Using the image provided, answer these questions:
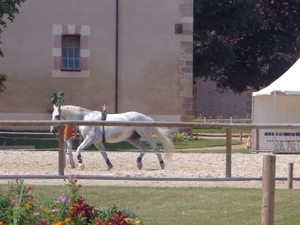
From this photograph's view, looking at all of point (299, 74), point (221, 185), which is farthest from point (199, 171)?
point (299, 74)

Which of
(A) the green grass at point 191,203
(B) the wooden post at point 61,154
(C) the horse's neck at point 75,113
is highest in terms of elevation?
(C) the horse's neck at point 75,113

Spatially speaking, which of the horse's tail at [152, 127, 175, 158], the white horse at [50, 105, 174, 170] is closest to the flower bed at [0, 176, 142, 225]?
the horse's tail at [152, 127, 175, 158]

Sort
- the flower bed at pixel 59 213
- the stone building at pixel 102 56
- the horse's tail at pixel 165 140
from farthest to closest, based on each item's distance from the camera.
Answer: the stone building at pixel 102 56
the horse's tail at pixel 165 140
the flower bed at pixel 59 213

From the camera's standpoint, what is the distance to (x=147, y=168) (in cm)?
1304

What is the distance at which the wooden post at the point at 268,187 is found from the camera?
601 cm

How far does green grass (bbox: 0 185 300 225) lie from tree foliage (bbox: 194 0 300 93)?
66.6ft

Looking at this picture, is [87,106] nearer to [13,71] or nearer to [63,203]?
[13,71]

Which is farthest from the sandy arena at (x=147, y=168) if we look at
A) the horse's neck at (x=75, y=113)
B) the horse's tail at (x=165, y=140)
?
the horse's neck at (x=75, y=113)

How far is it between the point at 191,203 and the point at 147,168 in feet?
11.0

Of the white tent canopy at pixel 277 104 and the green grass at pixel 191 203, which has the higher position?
the white tent canopy at pixel 277 104

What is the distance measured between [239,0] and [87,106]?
29.9 feet

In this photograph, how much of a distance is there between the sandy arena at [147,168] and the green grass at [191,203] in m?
0.94

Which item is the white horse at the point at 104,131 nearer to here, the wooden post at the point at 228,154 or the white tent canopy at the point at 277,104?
the wooden post at the point at 228,154

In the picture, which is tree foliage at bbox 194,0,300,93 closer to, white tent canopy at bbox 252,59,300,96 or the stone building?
the stone building
